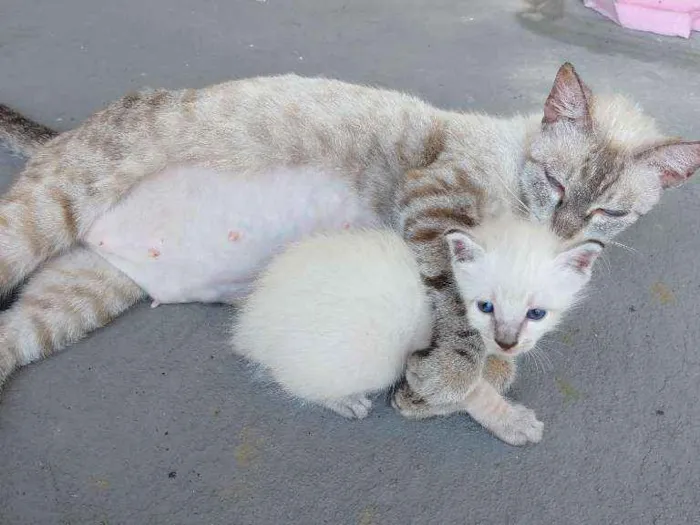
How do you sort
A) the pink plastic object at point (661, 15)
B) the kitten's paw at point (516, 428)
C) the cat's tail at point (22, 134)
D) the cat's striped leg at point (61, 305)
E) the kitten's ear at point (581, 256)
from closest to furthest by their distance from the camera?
the kitten's ear at point (581, 256) < the kitten's paw at point (516, 428) < the cat's striped leg at point (61, 305) < the cat's tail at point (22, 134) < the pink plastic object at point (661, 15)

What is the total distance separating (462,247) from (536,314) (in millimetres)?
225

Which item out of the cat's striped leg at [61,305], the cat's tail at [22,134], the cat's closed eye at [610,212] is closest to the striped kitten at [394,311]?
the cat's closed eye at [610,212]

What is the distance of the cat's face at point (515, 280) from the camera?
142 cm

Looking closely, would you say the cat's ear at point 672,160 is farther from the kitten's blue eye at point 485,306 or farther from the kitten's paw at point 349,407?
the kitten's paw at point 349,407

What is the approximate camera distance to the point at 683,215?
215 cm

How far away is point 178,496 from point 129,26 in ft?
7.48

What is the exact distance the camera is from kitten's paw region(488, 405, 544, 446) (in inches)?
59.3

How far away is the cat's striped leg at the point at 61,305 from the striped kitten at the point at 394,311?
435 millimetres

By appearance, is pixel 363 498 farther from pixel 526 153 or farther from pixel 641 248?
pixel 641 248

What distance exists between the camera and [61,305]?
1713 millimetres

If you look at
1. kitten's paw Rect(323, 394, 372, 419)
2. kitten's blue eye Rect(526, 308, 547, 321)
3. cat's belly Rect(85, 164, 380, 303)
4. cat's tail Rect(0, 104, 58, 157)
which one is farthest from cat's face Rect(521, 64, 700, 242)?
cat's tail Rect(0, 104, 58, 157)

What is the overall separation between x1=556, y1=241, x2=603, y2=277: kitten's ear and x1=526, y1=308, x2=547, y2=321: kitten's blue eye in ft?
0.38

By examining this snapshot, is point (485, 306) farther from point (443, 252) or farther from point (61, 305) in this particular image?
point (61, 305)

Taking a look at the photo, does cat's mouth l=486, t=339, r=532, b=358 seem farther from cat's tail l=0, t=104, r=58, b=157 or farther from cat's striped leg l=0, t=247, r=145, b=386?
cat's tail l=0, t=104, r=58, b=157
